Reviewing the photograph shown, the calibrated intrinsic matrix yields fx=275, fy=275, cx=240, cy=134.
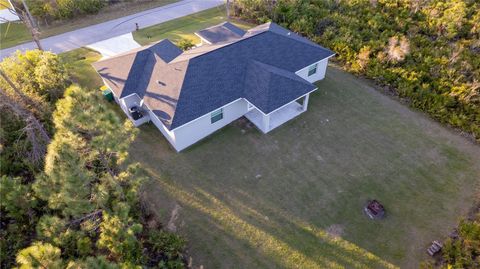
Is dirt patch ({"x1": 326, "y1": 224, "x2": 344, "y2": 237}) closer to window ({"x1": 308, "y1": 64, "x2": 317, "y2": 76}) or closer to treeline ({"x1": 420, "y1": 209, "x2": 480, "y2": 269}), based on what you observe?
treeline ({"x1": 420, "y1": 209, "x2": 480, "y2": 269})

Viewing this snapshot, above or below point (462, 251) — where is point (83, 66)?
above

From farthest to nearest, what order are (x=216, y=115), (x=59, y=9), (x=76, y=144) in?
(x=59, y=9) → (x=216, y=115) → (x=76, y=144)

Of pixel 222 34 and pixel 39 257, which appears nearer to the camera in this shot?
pixel 39 257

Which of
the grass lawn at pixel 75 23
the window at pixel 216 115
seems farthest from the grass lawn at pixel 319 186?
the grass lawn at pixel 75 23

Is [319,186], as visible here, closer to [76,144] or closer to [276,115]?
[276,115]

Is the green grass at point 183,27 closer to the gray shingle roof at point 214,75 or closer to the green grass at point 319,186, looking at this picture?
the gray shingle roof at point 214,75

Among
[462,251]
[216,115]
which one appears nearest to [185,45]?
[216,115]
